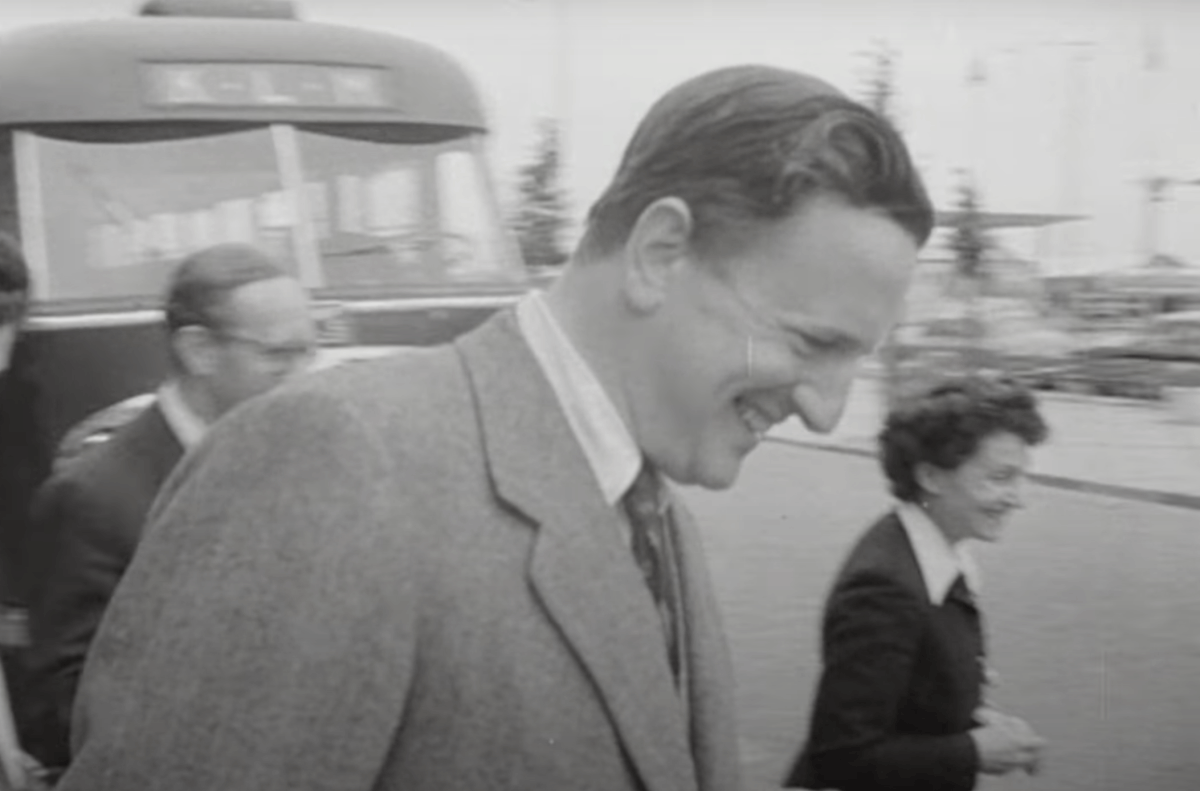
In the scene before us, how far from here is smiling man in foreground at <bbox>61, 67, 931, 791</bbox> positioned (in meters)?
1.32

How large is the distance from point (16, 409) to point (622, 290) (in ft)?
18.2

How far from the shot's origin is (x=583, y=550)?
4.64 ft

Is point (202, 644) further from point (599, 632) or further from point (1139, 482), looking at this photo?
point (1139, 482)

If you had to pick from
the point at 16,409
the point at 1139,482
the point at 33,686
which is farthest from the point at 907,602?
the point at 1139,482

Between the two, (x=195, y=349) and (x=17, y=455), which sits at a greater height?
(x=195, y=349)

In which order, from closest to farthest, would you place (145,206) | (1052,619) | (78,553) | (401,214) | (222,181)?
(78,553), (145,206), (222,181), (401,214), (1052,619)

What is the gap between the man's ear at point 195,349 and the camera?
3508 millimetres

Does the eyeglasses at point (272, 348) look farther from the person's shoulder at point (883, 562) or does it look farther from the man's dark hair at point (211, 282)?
the person's shoulder at point (883, 562)

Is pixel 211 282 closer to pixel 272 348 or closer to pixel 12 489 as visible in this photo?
pixel 272 348

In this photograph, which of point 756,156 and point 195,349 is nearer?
point 756,156

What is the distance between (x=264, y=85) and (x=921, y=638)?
5129mm

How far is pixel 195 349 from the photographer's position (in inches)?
140

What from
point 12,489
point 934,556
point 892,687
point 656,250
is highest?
point 656,250

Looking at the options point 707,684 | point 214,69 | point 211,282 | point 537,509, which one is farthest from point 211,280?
point 214,69
